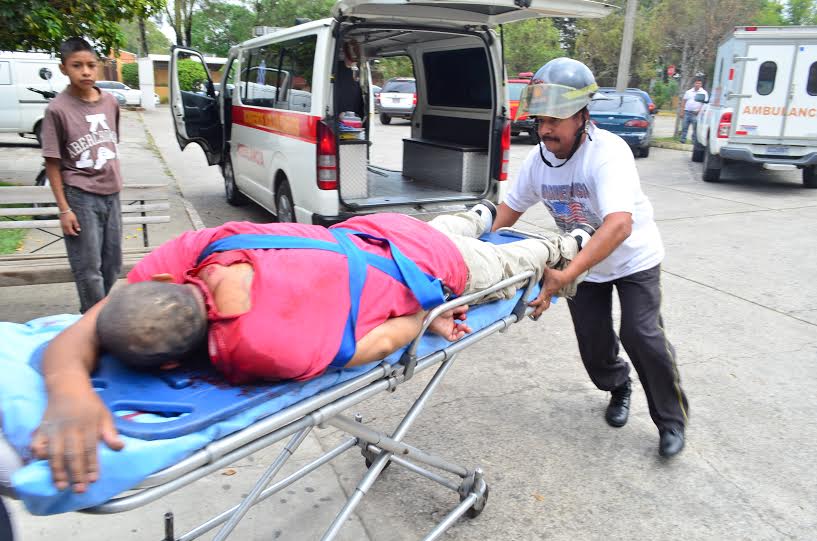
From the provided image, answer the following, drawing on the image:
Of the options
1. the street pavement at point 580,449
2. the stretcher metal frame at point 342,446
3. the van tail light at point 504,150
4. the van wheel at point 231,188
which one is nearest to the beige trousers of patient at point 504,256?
the stretcher metal frame at point 342,446

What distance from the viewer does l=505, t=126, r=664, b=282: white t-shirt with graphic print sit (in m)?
2.62

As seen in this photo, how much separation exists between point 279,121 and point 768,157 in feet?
27.2

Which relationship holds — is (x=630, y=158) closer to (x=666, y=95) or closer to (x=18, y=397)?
(x=18, y=397)

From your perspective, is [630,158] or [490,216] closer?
[630,158]

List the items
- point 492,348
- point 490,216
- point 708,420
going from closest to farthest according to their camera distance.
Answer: point 490,216 < point 708,420 < point 492,348

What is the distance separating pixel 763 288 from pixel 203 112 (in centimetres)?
677

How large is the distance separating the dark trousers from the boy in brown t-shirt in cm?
271

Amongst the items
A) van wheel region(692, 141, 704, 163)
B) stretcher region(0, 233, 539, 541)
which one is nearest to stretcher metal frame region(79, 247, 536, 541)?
stretcher region(0, 233, 539, 541)

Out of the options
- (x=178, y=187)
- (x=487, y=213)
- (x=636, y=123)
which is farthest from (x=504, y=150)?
(x=636, y=123)

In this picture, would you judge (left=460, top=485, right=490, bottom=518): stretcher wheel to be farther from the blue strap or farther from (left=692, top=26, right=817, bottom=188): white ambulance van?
(left=692, top=26, right=817, bottom=188): white ambulance van

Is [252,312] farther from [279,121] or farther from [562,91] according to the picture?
[279,121]

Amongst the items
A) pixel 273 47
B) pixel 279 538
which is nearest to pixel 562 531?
pixel 279 538

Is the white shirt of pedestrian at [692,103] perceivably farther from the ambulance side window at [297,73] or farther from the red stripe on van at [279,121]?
the ambulance side window at [297,73]

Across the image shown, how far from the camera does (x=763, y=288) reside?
17.8 ft
